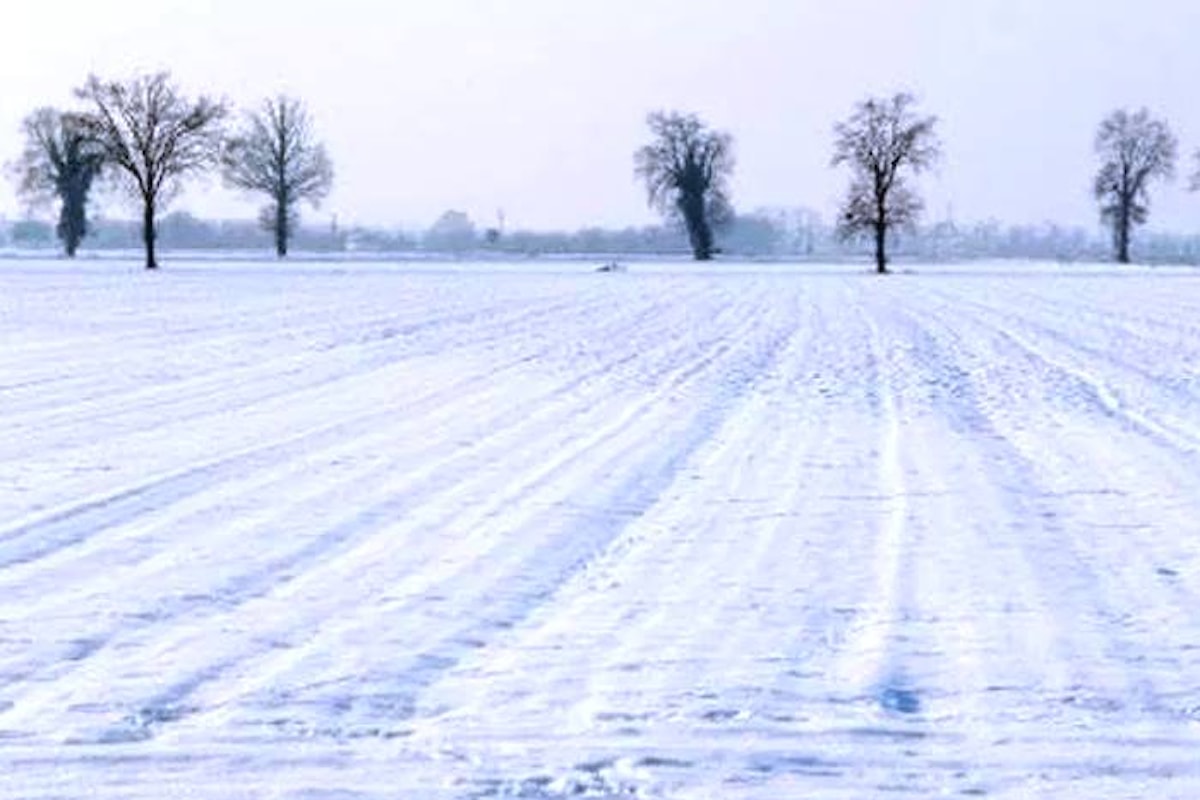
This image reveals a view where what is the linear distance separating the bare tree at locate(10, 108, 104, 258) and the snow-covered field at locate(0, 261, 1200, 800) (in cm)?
9527

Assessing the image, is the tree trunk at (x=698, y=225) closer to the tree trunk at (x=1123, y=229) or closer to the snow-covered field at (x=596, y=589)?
the tree trunk at (x=1123, y=229)

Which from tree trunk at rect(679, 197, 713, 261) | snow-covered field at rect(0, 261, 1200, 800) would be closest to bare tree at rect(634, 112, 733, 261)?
tree trunk at rect(679, 197, 713, 261)

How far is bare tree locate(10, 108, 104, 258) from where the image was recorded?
11050cm

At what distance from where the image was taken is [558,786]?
17.1ft

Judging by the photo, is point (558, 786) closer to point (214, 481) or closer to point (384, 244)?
Answer: point (214, 481)

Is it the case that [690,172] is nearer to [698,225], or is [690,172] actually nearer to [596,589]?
[698,225]

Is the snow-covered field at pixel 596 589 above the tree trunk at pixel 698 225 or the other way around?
the other way around

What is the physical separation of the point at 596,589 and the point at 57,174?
11167 cm

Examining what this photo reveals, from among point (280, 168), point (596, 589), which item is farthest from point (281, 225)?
point (596, 589)

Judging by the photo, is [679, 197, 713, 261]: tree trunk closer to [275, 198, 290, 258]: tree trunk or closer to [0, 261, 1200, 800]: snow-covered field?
[275, 198, 290, 258]: tree trunk

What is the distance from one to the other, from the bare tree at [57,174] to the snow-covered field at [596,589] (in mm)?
95271

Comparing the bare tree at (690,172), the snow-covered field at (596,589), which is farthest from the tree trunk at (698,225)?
the snow-covered field at (596,589)

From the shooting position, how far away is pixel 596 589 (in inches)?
322

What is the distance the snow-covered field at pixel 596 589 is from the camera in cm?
550
